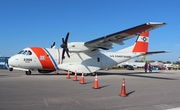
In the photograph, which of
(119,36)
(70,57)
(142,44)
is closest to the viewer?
(119,36)

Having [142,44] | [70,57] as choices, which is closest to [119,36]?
[70,57]


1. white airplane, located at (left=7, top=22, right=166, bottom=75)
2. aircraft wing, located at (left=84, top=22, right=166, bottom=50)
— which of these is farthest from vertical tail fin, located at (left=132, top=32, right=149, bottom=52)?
aircraft wing, located at (left=84, top=22, right=166, bottom=50)

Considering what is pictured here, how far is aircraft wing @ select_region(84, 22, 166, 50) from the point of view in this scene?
14531 millimetres

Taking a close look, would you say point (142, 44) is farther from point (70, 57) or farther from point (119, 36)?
point (70, 57)

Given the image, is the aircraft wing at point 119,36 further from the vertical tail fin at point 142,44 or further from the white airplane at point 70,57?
the vertical tail fin at point 142,44

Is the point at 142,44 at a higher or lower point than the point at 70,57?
higher

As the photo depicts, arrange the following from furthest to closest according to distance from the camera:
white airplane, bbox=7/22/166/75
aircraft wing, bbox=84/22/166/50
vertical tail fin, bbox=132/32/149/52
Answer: vertical tail fin, bbox=132/32/149/52 < white airplane, bbox=7/22/166/75 < aircraft wing, bbox=84/22/166/50

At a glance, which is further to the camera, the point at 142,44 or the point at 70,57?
the point at 142,44

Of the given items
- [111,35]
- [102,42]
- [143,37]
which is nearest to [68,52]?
[102,42]

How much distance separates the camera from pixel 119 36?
17391 mm

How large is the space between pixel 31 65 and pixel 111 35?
8893 mm

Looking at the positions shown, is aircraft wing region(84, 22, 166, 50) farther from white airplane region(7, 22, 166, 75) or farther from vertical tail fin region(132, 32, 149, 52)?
vertical tail fin region(132, 32, 149, 52)

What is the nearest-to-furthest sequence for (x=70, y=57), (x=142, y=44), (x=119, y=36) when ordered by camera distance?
(x=119, y=36), (x=70, y=57), (x=142, y=44)

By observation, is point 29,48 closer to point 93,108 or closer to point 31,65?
point 31,65
